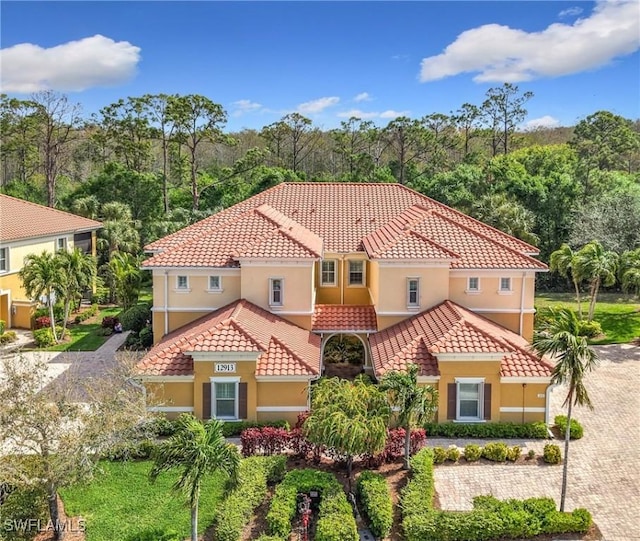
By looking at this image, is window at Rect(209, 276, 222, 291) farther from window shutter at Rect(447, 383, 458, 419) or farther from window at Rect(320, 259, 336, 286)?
window shutter at Rect(447, 383, 458, 419)

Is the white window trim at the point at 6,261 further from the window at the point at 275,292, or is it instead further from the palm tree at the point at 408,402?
the palm tree at the point at 408,402

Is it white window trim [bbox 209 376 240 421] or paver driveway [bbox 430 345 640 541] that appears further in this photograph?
white window trim [bbox 209 376 240 421]

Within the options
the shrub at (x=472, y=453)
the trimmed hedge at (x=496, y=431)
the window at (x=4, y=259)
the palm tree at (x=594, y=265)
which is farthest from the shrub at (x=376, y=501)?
the window at (x=4, y=259)

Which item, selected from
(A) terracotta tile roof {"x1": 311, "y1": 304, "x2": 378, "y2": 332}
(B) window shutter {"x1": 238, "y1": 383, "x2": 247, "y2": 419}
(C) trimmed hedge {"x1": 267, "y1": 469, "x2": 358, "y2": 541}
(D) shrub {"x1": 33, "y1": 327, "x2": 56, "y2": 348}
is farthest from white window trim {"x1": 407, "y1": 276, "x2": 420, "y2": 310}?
(D) shrub {"x1": 33, "y1": 327, "x2": 56, "y2": 348}

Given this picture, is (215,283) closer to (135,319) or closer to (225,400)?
(225,400)

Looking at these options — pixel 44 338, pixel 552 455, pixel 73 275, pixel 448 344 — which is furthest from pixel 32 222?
pixel 552 455

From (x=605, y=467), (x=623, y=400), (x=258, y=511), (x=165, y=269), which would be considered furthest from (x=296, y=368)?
(x=623, y=400)

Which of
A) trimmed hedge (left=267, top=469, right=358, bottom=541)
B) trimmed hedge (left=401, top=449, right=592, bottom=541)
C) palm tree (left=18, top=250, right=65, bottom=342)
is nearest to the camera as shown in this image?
trimmed hedge (left=267, top=469, right=358, bottom=541)
